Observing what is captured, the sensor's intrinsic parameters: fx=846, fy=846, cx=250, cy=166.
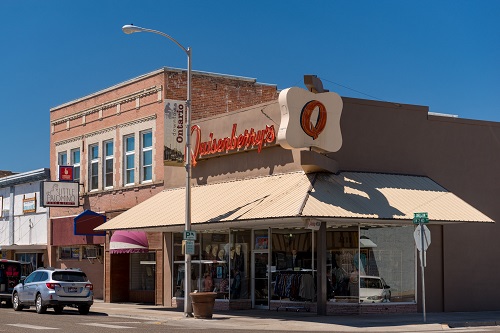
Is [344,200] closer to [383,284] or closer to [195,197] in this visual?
[383,284]

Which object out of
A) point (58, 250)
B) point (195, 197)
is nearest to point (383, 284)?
point (195, 197)

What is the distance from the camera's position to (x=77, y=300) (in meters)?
30.5

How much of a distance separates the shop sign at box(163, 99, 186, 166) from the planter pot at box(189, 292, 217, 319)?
7.08 m

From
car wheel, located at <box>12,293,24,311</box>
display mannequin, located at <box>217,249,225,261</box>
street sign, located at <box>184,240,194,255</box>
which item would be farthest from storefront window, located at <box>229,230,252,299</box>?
car wheel, located at <box>12,293,24,311</box>

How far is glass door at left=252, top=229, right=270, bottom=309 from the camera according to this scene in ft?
101

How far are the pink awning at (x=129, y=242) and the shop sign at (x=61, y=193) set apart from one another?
628 centimetres

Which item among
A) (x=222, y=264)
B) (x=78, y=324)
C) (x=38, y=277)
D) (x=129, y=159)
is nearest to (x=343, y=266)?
(x=222, y=264)

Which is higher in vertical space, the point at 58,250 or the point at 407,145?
the point at 407,145

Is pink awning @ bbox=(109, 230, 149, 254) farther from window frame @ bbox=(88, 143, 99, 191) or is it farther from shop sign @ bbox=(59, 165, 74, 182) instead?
shop sign @ bbox=(59, 165, 74, 182)

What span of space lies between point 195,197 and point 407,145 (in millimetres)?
8179

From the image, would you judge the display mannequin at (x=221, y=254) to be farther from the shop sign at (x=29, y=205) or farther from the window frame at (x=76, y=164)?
the shop sign at (x=29, y=205)

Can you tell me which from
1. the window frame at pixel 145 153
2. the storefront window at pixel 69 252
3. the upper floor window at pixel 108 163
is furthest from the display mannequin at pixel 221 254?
the storefront window at pixel 69 252

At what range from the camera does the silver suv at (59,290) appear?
3011 centimetres

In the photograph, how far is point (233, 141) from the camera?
102 ft
